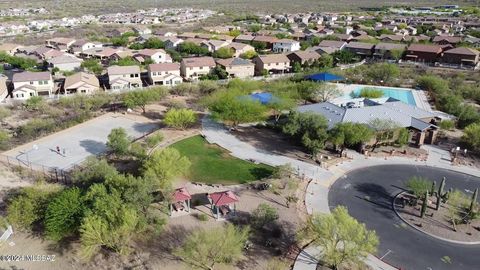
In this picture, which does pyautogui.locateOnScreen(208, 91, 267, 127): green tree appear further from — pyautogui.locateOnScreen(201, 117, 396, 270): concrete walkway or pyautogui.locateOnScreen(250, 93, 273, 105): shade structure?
pyautogui.locateOnScreen(250, 93, 273, 105): shade structure

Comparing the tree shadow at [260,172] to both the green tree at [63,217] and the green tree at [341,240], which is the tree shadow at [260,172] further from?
the green tree at [63,217]

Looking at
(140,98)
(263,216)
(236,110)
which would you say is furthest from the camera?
(140,98)

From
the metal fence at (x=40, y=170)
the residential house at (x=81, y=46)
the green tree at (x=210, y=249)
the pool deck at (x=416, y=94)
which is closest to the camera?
the green tree at (x=210, y=249)

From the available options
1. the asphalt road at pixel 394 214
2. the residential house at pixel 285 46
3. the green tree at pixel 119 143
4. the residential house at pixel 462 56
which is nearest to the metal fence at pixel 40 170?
the green tree at pixel 119 143

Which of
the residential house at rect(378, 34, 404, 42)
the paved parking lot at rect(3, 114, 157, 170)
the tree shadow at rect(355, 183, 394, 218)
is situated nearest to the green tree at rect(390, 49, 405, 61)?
the residential house at rect(378, 34, 404, 42)

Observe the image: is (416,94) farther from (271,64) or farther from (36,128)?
(36,128)

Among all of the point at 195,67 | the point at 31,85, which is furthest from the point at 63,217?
the point at 195,67

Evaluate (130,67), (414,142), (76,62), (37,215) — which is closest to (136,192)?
(37,215)
